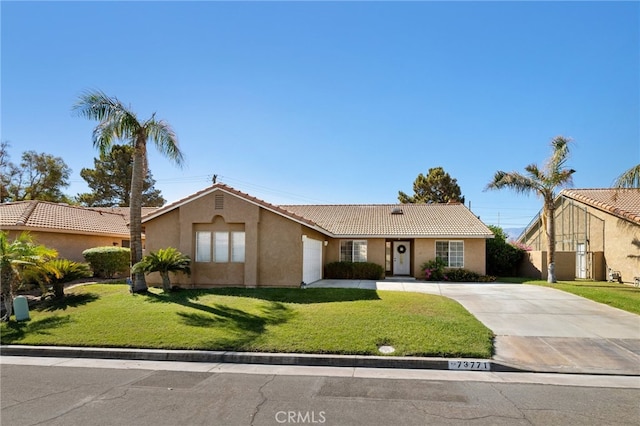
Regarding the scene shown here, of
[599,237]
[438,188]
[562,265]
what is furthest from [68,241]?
[438,188]

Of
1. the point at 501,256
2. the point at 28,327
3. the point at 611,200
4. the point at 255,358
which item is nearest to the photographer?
the point at 255,358

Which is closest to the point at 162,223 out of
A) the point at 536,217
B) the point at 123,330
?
the point at 123,330

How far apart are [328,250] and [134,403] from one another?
713 inches

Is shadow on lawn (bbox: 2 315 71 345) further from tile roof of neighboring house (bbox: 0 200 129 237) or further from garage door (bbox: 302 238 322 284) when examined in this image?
garage door (bbox: 302 238 322 284)

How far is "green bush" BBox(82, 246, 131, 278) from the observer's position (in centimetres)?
1889

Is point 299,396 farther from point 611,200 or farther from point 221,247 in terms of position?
point 611,200

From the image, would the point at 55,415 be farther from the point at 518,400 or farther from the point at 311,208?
the point at 311,208

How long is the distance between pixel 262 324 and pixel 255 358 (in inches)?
81.8

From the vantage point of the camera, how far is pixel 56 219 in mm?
19734

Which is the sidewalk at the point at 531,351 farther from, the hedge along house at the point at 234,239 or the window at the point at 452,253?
the window at the point at 452,253

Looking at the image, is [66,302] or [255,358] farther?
[66,302]

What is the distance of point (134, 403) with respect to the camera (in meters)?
5.62

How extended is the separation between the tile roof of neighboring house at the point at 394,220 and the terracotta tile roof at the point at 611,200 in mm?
6099

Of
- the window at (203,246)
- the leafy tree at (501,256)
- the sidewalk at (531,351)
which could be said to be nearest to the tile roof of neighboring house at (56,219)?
the window at (203,246)
